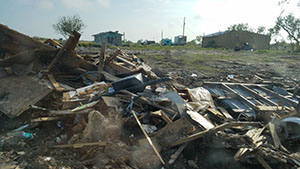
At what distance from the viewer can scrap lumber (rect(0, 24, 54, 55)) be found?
4294 millimetres

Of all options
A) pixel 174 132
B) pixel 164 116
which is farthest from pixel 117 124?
pixel 174 132

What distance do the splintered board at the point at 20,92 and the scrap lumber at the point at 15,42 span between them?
91 centimetres

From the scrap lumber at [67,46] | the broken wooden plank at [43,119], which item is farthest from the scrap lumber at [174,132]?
the scrap lumber at [67,46]

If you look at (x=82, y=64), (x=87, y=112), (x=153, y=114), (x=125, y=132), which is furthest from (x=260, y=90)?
(x=82, y=64)

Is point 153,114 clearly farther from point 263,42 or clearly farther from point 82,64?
point 263,42

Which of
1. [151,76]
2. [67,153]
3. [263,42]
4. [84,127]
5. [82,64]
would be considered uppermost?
[263,42]

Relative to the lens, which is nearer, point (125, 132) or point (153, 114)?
point (125, 132)

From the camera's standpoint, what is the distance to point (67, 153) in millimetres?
2641

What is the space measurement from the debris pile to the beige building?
38.0m

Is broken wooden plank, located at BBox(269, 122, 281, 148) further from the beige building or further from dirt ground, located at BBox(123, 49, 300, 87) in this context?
the beige building

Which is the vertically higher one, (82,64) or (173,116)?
(82,64)

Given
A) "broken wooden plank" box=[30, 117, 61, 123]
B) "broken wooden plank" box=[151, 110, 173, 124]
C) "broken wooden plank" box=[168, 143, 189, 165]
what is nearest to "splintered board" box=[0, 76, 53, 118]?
"broken wooden plank" box=[30, 117, 61, 123]

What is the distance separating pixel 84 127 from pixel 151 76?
9.33 ft

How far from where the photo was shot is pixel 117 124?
3.17 meters
